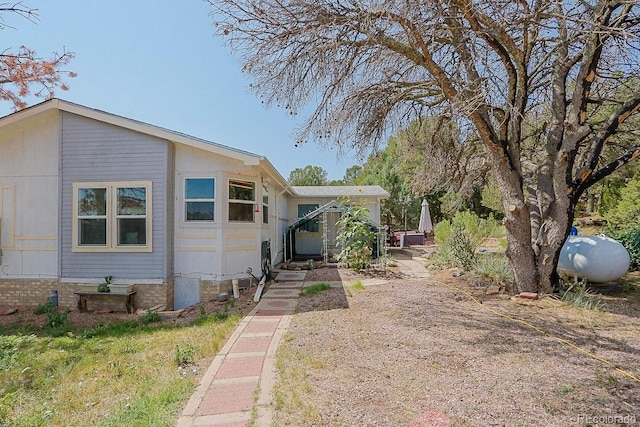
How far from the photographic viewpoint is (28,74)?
8227mm

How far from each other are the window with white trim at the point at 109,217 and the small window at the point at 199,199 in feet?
3.12

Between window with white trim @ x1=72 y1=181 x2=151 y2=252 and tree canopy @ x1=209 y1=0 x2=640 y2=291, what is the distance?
3.99 metres

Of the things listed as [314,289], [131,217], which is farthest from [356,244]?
[131,217]

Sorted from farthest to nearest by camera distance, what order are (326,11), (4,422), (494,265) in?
(494,265), (326,11), (4,422)

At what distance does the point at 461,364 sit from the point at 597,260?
5908mm

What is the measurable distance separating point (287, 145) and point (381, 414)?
5933 millimetres

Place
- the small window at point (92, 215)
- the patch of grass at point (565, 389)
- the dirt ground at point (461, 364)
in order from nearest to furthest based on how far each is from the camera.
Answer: the dirt ground at point (461, 364)
the patch of grass at point (565, 389)
the small window at point (92, 215)

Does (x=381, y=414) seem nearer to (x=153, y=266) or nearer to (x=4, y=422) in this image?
(x=4, y=422)

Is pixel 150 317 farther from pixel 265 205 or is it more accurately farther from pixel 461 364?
pixel 461 364

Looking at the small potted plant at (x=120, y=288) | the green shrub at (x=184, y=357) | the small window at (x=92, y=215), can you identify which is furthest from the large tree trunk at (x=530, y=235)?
the small window at (x=92, y=215)

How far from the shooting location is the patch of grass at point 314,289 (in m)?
7.41

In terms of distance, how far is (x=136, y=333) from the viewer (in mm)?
5977

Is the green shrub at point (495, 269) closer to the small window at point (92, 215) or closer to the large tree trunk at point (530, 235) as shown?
the large tree trunk at point (530, 235)

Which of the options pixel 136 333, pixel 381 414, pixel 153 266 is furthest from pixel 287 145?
pixel 381 414
